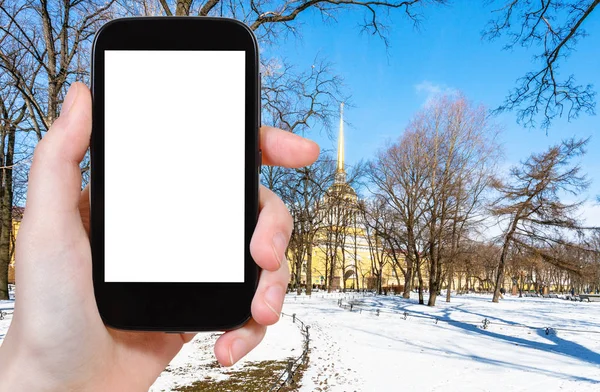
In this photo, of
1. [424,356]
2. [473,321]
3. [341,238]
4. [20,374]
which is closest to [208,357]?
[424,356]

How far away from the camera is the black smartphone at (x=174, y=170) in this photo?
1.95 m

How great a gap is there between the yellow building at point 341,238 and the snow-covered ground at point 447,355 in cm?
610

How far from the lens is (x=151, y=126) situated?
2.02 metres

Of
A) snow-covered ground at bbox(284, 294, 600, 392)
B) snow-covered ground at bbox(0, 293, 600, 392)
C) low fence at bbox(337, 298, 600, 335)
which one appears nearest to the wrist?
snow-covered ground at bbox(0, 293, 600, 392)

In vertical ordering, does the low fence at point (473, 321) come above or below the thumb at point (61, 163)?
below

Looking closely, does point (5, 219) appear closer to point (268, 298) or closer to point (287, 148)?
point (287, 148)

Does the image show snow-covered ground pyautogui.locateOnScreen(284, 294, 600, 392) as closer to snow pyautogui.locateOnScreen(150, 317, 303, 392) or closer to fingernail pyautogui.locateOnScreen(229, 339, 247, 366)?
snow pyautogui.locateOnScreen(150, 317, 303, 392)

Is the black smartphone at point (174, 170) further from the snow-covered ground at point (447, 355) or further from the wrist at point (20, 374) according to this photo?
the snow-covered ground at point (447, 355)

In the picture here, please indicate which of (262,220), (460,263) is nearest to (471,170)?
(460,263)

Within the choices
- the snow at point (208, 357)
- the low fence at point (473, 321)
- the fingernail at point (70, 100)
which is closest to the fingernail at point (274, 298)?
the fingernail at point (70, 100)

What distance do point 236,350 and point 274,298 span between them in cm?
31

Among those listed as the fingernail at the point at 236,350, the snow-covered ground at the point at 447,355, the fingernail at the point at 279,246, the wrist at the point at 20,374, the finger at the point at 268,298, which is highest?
the fingernail at the point at 279,246

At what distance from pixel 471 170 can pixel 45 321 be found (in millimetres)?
29856

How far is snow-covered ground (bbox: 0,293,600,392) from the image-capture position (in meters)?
10.3
